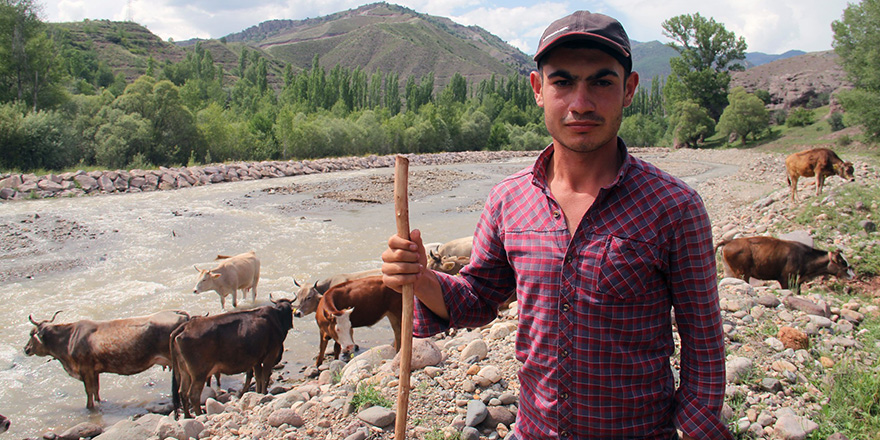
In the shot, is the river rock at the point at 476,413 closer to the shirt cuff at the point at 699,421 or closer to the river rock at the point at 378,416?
the river rock at the point at 378,416

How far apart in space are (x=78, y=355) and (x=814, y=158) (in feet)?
54.6

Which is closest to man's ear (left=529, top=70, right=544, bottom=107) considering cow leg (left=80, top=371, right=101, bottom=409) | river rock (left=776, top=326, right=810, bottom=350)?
river rock (left=776, top=326, right=810, bottom=350)

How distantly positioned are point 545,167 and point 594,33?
0.54 m

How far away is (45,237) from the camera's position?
15.7 metres

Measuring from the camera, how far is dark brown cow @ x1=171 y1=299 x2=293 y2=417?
6.21m

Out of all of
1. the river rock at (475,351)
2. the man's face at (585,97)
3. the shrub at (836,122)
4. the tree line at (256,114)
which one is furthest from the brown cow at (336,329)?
the shrub at (836,122)

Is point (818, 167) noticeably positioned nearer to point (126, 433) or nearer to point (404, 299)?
point (404, 299)

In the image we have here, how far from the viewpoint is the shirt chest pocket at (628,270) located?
5.51 feet

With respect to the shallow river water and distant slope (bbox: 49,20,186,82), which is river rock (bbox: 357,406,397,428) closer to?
the shallow river water

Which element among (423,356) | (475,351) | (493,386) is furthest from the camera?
(475,351)

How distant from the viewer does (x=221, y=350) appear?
6.39 m

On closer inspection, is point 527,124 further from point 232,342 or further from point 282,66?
point 282,66

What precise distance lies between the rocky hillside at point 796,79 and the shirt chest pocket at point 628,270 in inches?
2744

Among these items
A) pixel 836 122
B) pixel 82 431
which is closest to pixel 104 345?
pixel 82 431
